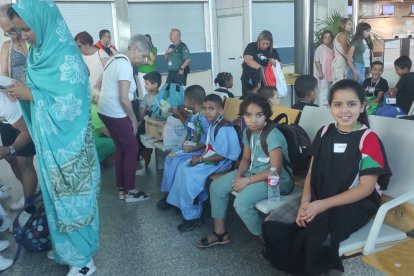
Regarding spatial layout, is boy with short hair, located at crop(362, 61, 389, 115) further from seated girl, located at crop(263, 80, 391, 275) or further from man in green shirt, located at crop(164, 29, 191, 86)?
man in green shirt, located at crop(164, 29, 191, 86)

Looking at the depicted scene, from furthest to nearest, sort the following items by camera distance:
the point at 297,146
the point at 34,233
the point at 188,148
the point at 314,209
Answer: the point at 188,148 → the point at 34,233 → the point at 297,146 → the point at 314,209

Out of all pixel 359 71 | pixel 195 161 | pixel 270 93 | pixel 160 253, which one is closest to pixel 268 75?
pixel 270 93

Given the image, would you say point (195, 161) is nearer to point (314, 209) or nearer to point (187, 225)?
point (187, 225)

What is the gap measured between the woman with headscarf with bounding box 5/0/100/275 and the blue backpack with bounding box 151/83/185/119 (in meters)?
2.01

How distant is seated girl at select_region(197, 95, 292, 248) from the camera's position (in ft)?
8.00

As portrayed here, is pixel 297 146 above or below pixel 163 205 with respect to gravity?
above

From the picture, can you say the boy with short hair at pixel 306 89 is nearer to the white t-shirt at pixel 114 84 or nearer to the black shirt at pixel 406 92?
the black shirt at pixel 406 92

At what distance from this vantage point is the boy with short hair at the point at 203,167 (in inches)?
116

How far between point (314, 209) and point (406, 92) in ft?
8.51

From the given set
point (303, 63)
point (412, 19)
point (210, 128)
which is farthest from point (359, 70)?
point (412, 19)

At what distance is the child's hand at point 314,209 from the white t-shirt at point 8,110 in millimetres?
2002

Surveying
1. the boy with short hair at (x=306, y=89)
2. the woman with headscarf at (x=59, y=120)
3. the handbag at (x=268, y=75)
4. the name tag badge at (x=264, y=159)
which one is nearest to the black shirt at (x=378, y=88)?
the handbag at (x=268, y=75)

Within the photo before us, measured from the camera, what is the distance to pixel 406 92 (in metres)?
4.02

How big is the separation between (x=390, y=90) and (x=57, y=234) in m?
3.78
